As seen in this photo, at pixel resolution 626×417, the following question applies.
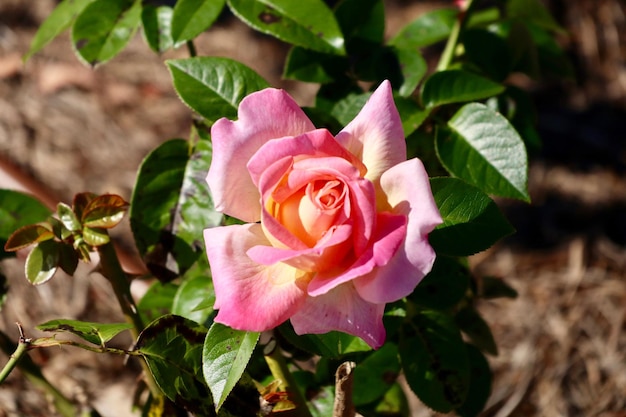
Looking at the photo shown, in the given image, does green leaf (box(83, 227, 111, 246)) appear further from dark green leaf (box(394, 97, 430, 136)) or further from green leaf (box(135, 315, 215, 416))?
dark green leaf (box(394, 97, 430, 136))

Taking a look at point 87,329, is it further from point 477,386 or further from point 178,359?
point 477,386

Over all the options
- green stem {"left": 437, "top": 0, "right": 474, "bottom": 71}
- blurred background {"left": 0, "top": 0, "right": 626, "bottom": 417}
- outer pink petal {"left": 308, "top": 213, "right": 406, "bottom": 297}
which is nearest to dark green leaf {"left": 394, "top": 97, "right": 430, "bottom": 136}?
green stem {"left": 437, "top": 0, "right": 474, "bottom": 71}

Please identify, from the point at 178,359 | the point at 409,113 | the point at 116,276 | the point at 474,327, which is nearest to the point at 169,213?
the point at 116,276

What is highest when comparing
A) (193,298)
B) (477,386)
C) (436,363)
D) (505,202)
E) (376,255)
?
(376,255)

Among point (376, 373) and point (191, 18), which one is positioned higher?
A: point (191, 18)

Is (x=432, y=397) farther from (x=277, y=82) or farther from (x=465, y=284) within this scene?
(x=277, y=82)
